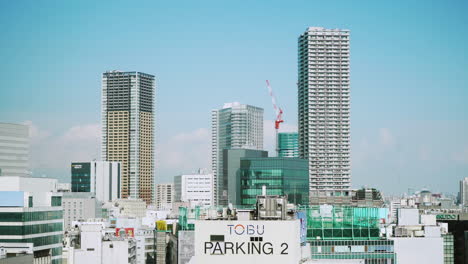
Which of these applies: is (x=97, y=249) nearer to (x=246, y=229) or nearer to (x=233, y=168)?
(x=246, y=229)

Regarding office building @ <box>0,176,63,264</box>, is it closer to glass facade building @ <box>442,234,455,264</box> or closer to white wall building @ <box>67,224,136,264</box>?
white wall building @ <box>67,224,136,264</box>

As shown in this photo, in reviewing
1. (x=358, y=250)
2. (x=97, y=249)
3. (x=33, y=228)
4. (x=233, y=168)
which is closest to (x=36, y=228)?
(x=33, y=228)

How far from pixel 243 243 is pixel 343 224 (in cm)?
6026

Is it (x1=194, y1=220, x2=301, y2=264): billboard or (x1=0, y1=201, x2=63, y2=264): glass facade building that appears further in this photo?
(x1=0, y1=201, x2=63, y2=264): glass facade building

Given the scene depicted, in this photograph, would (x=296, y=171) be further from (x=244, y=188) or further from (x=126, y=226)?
(x=126, y=226)

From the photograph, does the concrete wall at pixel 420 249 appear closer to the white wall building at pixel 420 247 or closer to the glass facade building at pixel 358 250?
the white wall building at pixel 420 247

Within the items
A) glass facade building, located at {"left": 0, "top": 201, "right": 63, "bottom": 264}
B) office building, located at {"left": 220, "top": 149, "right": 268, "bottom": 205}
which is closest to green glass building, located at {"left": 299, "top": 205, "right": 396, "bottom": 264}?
glass facade building, located at {"left": 0, "top": 201, "right": 63, "bottom": 264}

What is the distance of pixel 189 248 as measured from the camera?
113438mm

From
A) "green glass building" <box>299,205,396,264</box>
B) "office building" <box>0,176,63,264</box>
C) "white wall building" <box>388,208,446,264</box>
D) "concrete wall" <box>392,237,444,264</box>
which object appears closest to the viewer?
"green glass building" <box>299,205,396,264</box>

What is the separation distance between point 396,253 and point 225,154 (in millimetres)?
101168

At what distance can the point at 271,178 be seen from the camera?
170 meters

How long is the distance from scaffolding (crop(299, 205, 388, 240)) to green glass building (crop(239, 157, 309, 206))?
60.8 meters

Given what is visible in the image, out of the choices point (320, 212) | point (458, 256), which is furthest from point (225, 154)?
point (320, 212)

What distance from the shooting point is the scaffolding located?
99.0m
